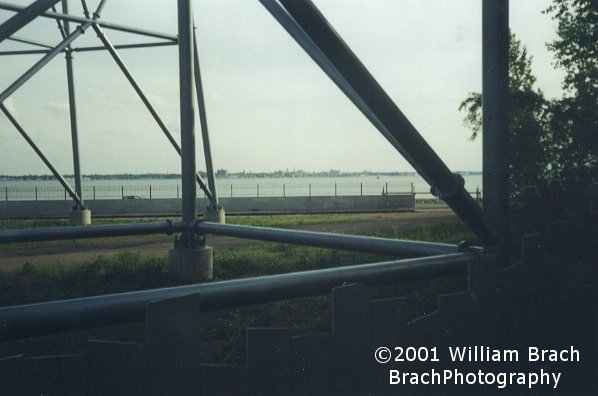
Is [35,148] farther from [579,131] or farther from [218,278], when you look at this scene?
[579,131]

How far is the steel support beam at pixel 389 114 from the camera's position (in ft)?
7.56

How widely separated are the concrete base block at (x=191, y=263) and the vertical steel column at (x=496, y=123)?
4.55 m

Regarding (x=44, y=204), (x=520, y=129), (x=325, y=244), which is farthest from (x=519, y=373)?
(x=44, y=204)

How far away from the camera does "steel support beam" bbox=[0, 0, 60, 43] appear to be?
3.85 metres

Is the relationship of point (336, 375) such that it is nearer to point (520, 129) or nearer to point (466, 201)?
point (466, 201)

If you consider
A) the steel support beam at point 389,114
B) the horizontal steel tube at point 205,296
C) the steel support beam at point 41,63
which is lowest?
the horizontal steel tube at point 205,296

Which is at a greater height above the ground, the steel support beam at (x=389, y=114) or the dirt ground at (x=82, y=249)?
the steel support beam at (x=389, y=114)

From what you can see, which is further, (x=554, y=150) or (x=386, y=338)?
(x=554, y=150)

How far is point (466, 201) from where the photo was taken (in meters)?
2.88

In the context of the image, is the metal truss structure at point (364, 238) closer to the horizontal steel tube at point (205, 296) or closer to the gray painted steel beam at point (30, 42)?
the horizontal steel tube at point (205, 296)

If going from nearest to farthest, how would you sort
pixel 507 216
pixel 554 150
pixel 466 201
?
pixel 466 201 < pixel 507 216 < pixel 554 150

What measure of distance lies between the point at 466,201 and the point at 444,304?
2.19 ft

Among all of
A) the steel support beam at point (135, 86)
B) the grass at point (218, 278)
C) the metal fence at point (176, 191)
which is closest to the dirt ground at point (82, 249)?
the grass at point (218, 278)

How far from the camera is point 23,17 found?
13.1ft
